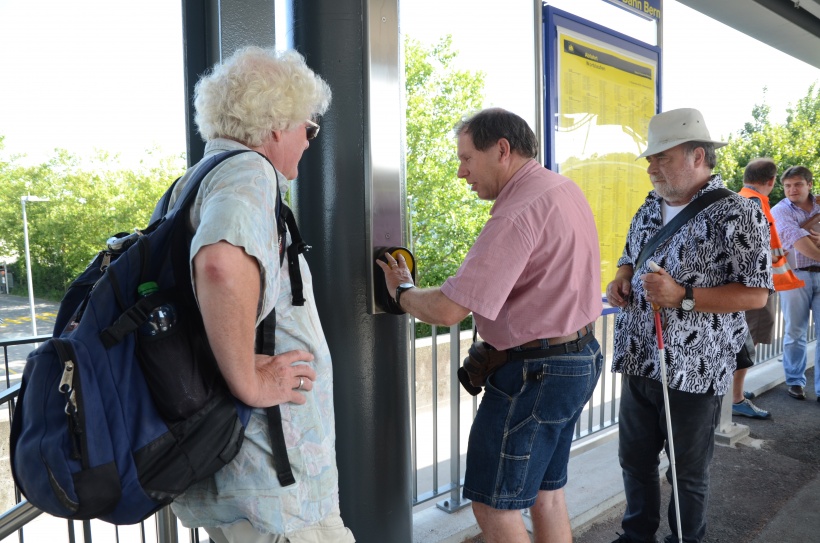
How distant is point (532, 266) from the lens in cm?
188

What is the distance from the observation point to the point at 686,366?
2.37 meters

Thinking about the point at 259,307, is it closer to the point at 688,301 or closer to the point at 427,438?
the point at 688,301

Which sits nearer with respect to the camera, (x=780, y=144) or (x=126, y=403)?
(x=126, y=403)

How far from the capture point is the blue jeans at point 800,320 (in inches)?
210

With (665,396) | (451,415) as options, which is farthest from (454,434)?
(665,396)

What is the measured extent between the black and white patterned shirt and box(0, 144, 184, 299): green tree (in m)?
3.00

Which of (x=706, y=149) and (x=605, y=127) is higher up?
(x=605, y=127)

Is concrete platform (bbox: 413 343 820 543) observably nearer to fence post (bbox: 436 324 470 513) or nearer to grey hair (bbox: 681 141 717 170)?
fence post (bbox: 436 324 470 513)

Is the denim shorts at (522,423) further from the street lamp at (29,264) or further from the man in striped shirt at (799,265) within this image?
the man in striped shirt at (799,265)

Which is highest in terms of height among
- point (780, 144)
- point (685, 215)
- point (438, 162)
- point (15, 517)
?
point (780, 144)

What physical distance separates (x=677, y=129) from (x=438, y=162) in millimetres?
13858

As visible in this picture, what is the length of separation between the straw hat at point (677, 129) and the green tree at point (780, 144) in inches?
727

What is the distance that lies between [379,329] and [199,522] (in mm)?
884

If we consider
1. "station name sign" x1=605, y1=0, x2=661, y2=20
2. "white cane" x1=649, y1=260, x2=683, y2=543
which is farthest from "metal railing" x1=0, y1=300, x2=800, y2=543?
"station name sign" x1=605, y1=0, x2=661, y2=20
